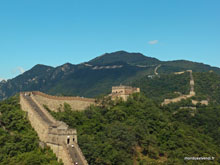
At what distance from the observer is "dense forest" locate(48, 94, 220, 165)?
47594 millimetres

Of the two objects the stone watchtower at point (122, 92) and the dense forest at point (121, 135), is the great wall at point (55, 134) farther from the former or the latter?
the stone watchtower at point (122, 92)

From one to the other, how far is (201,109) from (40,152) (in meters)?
59.4

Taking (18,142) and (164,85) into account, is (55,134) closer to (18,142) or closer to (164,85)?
(18,142)

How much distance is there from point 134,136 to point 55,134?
1656 centimetres

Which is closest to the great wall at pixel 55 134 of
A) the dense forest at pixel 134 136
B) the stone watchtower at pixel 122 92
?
the dense forest at pixel 134 136

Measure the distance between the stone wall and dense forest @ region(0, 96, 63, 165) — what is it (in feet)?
16.9

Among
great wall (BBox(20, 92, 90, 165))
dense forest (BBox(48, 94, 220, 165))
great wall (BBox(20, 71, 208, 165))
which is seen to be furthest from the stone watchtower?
great wall (BBox(20, 92, 90, 165))

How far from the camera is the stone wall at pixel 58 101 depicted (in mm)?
59806

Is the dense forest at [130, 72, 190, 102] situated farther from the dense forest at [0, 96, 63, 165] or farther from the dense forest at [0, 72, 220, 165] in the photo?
the dense forest at [0, 96, 63, 165]

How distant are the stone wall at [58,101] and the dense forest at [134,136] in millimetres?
1611

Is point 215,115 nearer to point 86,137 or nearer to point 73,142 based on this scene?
point 86,137

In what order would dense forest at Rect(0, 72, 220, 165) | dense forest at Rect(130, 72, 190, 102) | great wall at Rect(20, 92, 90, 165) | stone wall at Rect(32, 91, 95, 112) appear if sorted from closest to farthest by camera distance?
great wall at Rect(20, 92, 90, 165), dense forest at Rect(0, 72, 220, 165), stone wall at Rect(32, 91, 95, 112), dense forest at Rect(130, 72, 190, 102)

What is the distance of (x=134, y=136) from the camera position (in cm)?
5384

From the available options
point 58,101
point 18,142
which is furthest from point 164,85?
point 18,142
